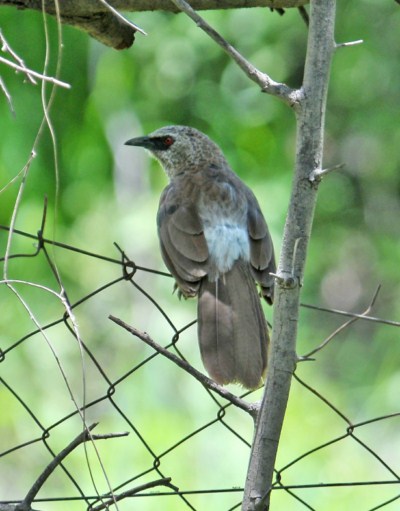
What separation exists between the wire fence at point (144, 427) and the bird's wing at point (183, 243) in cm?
9

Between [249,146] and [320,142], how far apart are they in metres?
5.86

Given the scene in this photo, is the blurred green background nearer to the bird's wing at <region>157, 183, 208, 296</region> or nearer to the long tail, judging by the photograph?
the bird's wing at <region>157, 183, 208, 296</region>

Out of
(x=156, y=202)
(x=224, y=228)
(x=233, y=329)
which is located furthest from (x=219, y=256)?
(x=156, y=202)

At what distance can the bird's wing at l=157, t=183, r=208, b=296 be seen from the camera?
11.7 ft

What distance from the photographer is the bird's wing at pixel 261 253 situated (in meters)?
3.58

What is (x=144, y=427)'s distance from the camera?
497 centimetres

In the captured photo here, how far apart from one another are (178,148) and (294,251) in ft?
8.53

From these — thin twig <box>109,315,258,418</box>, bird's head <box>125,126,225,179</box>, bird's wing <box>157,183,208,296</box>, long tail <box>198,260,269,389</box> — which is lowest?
thin twig <box>109,315,258,418</box>

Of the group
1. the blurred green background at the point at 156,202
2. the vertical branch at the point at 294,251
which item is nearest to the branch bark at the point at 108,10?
the vertical branch at the point at 294,251

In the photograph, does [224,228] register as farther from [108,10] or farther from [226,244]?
[108,10]

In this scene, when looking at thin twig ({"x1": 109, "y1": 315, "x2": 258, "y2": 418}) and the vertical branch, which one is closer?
the vertical branch

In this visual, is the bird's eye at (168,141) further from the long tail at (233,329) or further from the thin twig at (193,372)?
the thin twig at (193,372)

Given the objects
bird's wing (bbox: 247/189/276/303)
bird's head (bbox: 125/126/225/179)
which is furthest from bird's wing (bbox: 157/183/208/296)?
bird's head (bbox: 125/126/225/179)

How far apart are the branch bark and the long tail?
1.03 meters
